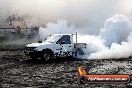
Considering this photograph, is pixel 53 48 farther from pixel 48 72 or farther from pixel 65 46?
pixel 48 72

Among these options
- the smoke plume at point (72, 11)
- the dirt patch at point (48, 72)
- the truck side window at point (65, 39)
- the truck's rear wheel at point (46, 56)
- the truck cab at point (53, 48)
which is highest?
the smoke plume at point (72, 11)

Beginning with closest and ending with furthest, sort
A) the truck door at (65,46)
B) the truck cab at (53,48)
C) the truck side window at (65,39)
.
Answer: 1. the truck cab at (53,48)
2. the truck door at (65,46)
3. the truck side window at (65,39)

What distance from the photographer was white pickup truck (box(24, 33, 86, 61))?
20.6 m

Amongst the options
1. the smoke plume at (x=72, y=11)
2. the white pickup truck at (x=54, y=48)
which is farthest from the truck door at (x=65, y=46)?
the smoke plume at (x=72, y=11)

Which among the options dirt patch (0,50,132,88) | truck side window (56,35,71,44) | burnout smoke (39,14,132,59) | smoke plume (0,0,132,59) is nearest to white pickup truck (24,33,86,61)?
truck side window (56,35,71,44)

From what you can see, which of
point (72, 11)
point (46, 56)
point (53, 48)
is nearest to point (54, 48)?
point (53, 48)

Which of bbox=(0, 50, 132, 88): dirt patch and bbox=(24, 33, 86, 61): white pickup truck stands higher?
bbox=(24, 33, 86, 61): white pickup truck

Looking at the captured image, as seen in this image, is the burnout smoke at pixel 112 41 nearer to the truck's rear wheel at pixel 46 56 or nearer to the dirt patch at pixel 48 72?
the dirt patch at pixel 48 72

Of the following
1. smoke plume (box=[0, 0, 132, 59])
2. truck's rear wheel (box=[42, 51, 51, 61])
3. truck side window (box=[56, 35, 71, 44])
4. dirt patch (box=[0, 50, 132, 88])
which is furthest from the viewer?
smoke plume (box=[0, 0, 132, 59])

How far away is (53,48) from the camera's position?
20.9 m

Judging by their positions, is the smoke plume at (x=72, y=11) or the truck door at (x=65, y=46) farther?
the smoke plume at (x=72, y=11)

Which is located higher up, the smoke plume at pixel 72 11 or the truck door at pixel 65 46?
the smoke plume at pixel 72 11

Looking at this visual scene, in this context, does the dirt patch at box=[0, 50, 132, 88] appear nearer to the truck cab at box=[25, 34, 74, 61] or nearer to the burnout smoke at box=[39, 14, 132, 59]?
the truck cab at box=[25, 34, 74, 61]

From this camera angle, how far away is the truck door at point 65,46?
2098 cm
